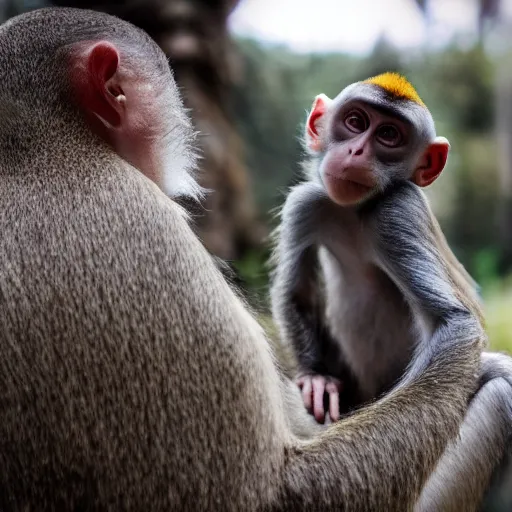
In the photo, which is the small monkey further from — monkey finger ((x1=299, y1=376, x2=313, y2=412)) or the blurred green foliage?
the blurred green foliage

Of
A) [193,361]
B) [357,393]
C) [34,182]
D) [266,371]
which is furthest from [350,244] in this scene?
[34,182]

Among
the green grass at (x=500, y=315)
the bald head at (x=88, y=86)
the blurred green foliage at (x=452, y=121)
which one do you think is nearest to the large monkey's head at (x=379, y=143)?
the bald head at (x=88, y=86)

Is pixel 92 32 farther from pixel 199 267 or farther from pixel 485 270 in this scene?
pixel 485 270

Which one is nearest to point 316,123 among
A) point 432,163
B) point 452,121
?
point 432,163

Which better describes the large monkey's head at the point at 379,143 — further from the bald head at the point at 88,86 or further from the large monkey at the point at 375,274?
the bald head at the point at 88,86

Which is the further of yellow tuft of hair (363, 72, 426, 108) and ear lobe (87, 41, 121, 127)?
yellow tuft of hair (363, 72, 426, 108)

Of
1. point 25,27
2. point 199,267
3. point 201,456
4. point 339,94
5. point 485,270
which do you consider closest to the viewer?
point 201,456

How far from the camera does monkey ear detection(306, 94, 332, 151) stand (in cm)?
278

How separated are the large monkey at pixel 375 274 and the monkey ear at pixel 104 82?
0.78 metres

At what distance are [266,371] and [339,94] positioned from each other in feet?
3.75

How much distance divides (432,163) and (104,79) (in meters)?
1.14

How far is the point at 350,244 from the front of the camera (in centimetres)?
280

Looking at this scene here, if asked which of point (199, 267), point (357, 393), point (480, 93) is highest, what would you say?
point (199, 267)

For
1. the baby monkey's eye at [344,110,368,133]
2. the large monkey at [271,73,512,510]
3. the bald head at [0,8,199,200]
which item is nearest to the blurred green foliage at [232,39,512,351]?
the large monkey at [271,73,512,510]
